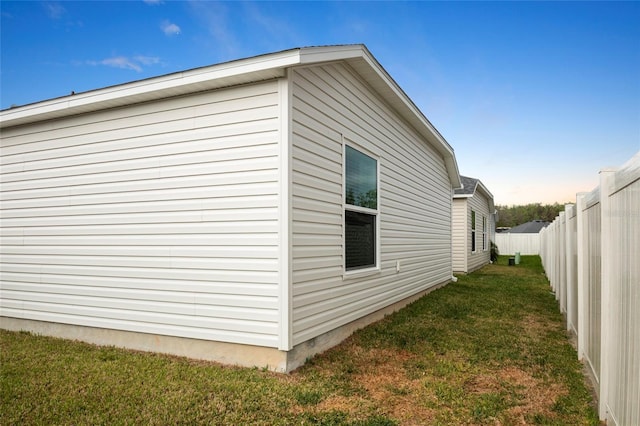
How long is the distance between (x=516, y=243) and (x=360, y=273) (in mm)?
29933

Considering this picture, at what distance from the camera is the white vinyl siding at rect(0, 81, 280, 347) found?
4.07m

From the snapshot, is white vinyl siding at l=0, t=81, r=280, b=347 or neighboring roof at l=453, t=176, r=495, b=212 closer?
white vinyl siding at l=0, t=81, r=280, b=347

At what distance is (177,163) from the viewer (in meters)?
4.55

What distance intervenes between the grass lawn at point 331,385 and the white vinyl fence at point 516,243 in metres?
27.6

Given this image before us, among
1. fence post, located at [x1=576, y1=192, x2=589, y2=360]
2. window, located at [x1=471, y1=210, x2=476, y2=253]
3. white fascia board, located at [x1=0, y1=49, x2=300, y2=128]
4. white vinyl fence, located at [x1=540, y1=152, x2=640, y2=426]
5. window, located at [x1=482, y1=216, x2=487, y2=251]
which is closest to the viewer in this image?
white vinyl fence, located at [x1=540, y1=152, x2=640, y2=426]

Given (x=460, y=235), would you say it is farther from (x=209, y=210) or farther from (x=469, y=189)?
(x=209, y=210)

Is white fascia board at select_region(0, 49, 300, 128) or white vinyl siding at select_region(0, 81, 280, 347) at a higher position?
white fascia board at select_region(0, 49, 300, 128)

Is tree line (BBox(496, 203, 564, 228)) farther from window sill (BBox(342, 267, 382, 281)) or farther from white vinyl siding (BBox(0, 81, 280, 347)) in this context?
white vinyl siding (BBox(0, 81, 280, 347))

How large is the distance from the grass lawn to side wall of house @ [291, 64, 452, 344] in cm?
66

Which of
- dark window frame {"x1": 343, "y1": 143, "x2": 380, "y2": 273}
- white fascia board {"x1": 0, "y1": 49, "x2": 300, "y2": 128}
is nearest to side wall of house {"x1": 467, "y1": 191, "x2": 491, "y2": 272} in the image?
dark window frame {"x1": 343, "y1": 143, "x2": 380, "y2": 273}

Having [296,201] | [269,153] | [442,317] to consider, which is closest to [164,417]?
[296,201]

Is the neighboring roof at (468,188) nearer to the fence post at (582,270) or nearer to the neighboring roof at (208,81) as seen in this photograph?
the neighboring roof at (208,81)

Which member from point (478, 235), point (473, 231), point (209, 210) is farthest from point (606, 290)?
point (478, 235)

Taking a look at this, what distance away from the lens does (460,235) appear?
14953 mm
